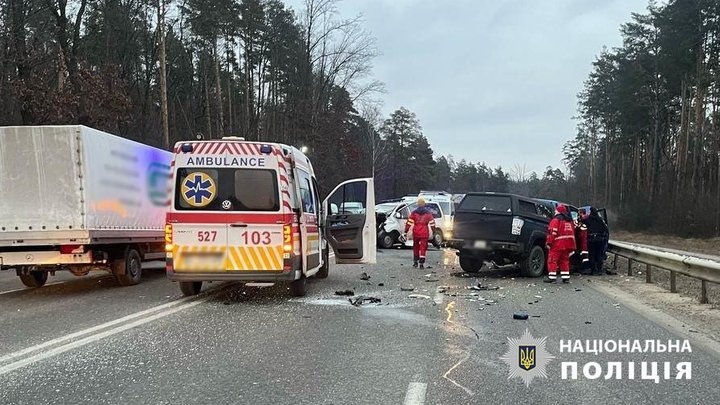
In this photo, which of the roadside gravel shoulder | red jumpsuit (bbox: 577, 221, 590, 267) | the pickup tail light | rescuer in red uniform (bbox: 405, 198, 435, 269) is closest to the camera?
the roadside gravel shoulder

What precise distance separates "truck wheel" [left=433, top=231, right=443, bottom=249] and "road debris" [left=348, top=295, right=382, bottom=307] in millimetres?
13755

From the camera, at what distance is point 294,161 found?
387 inches

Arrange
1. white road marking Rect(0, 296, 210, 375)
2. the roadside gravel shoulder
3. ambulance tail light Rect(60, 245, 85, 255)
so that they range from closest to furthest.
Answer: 1. white road marking Rect(0, 296, 210, 375)
2. the roadside gravel shoulder
3. ambulance tail light Rect(60, 245, 85, 255)

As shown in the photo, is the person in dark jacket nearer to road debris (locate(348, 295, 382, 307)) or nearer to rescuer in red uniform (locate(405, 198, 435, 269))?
rescuer in red uniform (locate(405, 198, 435, 269))

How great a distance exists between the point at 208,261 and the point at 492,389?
17.6ft

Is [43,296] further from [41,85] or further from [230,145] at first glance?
[41,85]

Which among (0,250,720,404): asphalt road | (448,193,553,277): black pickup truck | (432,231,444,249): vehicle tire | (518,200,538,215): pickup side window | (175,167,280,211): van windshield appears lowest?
(432,231,444,249): vehicle tire

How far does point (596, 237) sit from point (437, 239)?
9811 mm

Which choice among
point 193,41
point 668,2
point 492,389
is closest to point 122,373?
point 492,389

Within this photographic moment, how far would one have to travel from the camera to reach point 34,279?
11352 millimetres

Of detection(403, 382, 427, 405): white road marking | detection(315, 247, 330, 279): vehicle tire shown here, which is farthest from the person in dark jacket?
detection(403, 382, 427, 405): white road marking

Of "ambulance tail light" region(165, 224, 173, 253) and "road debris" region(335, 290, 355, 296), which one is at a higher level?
"ambulance tail light" region(165, 224, 173, 253)

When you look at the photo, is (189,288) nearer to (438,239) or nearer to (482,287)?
(482,287)

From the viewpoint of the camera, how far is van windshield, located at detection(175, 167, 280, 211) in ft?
30.1
